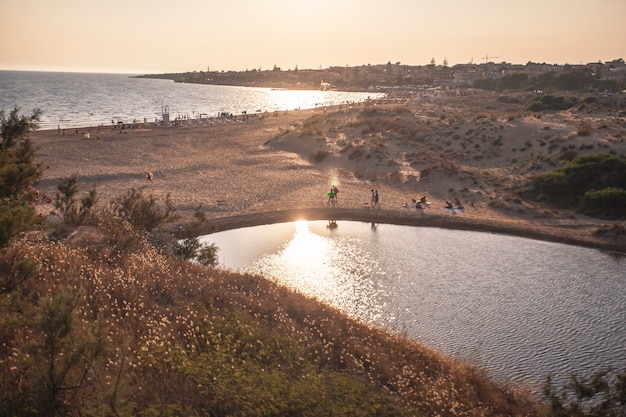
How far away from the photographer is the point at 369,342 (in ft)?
40.7

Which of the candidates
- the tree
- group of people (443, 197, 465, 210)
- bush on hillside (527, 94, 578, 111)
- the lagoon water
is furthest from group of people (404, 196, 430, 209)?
bush on hillside (527, 94, 578, 111)

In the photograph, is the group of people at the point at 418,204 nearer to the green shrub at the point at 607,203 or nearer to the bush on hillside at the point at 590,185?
the bush on hillside at the point at 590,185

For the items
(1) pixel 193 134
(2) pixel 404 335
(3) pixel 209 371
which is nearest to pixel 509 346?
(2) pixel 404 335

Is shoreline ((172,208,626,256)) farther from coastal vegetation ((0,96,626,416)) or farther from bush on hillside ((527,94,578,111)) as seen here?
bush on hillside ((527,94,578,111))

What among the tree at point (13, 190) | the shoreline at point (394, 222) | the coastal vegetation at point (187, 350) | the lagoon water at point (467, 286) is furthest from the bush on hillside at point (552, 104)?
the tree at point (13, 190)

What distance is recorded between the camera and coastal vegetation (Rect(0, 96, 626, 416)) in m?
6.65

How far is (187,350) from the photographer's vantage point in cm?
942

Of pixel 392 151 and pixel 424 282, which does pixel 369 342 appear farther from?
pixel 392 151

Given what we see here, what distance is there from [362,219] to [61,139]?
46.1 meters

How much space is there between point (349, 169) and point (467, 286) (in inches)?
988

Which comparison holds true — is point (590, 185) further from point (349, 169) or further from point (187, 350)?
point (187, 350)

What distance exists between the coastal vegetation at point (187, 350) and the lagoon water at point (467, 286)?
1.70m

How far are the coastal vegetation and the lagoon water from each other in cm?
170

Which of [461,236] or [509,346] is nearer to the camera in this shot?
[509,346]
